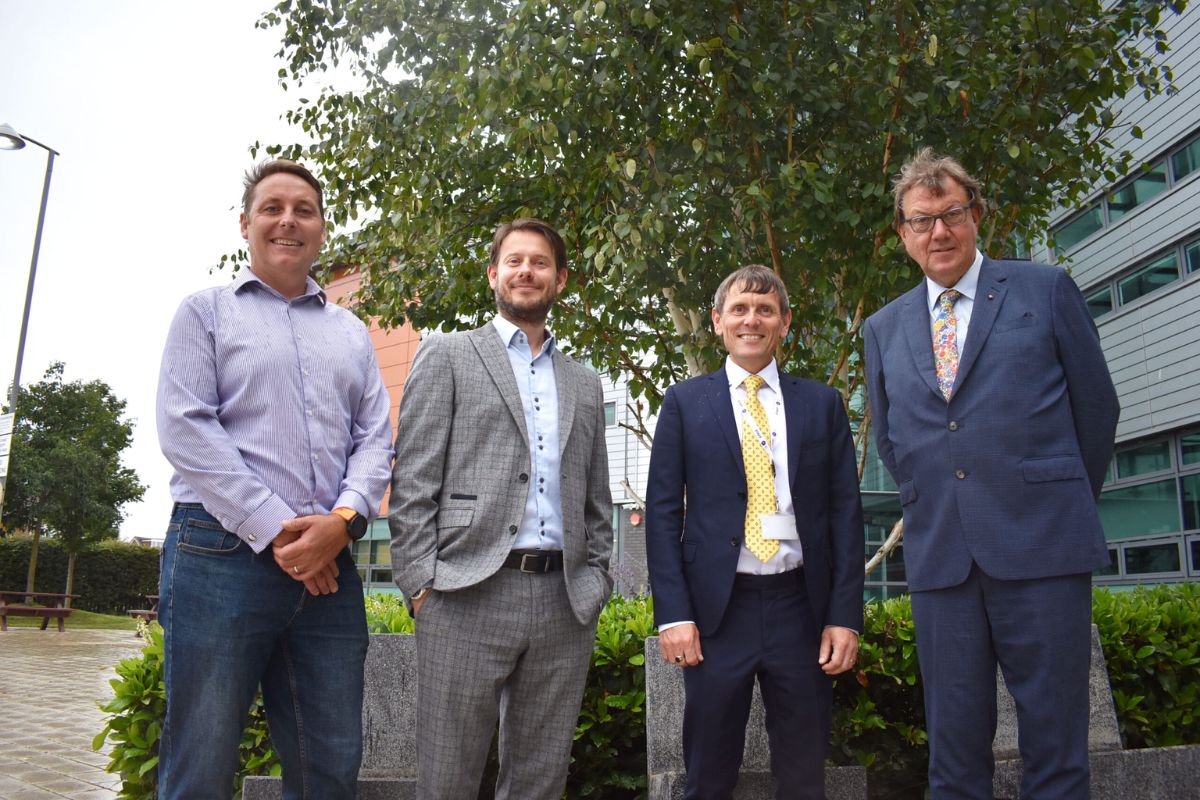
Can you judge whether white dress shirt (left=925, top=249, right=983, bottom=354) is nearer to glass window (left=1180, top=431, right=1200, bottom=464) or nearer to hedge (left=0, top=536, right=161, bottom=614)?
glass window (left=1180, top=431, right=1200, bottom=464)

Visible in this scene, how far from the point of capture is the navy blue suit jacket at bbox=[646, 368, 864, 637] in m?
2.93

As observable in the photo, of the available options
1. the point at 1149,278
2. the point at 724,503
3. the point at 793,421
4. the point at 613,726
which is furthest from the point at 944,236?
the point at 1149,278

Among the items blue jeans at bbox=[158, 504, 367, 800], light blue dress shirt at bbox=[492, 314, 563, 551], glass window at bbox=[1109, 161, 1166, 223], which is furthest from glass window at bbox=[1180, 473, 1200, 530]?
blue jeans at bbox=[158, 504, 367, 800]

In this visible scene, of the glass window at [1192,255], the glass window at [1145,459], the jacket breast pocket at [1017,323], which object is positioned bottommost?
the jacket breast pocket at [1017,323]

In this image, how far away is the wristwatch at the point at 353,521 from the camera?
2.58 metres

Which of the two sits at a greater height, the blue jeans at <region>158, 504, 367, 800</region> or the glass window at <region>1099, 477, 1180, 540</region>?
the glass window at <region>1099, 477, 1180, 540</region>

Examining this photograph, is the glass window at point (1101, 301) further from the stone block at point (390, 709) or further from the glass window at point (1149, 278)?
the stone block at point (390, 709)

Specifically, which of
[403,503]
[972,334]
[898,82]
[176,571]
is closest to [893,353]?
[972,334]

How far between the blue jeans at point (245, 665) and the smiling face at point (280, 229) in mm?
796

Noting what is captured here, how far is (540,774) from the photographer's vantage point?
273 cm

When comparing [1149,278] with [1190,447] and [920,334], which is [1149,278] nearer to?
[1190,447]

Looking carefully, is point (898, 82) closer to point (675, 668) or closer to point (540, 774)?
point (675, 668)

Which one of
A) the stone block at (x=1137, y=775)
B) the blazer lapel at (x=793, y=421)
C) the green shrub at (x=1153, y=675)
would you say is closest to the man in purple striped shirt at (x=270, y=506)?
the blazer lapel at (x=793, y=421)

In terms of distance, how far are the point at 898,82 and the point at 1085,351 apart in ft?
9.59
